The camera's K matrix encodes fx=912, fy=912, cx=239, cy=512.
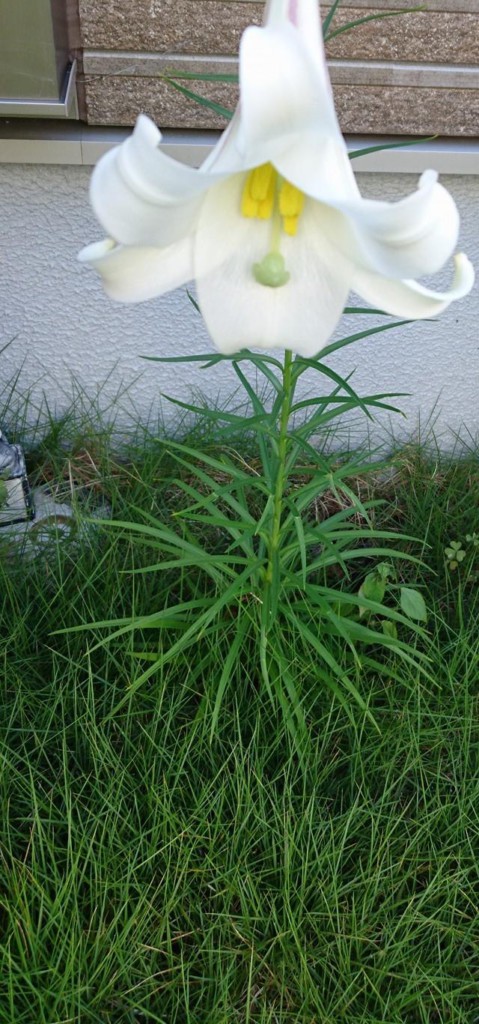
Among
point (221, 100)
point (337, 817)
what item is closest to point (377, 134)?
point (221, 100)

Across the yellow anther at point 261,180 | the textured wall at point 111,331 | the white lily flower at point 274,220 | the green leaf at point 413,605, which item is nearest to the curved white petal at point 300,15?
the white lily flower at point 274,220

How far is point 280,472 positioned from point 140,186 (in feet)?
2.30

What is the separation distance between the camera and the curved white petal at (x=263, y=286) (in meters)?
0.94

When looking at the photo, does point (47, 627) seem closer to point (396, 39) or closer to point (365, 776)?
point (365, 776)

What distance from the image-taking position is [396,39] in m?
1.99

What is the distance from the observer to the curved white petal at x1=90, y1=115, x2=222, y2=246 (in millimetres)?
761

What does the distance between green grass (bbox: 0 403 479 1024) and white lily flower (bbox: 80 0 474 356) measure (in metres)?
0.84

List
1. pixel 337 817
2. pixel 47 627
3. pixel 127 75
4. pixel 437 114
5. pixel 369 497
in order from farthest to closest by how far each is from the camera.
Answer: pixel 369 497 < pixel 437 114 < pixel 127 75 < pixel 47 627 < pixel 337 817

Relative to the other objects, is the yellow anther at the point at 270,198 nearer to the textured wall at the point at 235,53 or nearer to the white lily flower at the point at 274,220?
the white lily flower at the point at 274,220

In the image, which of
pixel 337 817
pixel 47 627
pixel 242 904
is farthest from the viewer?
pixel 47 627

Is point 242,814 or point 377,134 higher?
point 377,134

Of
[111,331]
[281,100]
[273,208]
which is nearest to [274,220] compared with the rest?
[273,208]

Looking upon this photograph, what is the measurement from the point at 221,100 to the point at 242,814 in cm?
149

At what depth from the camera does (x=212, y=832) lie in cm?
155
